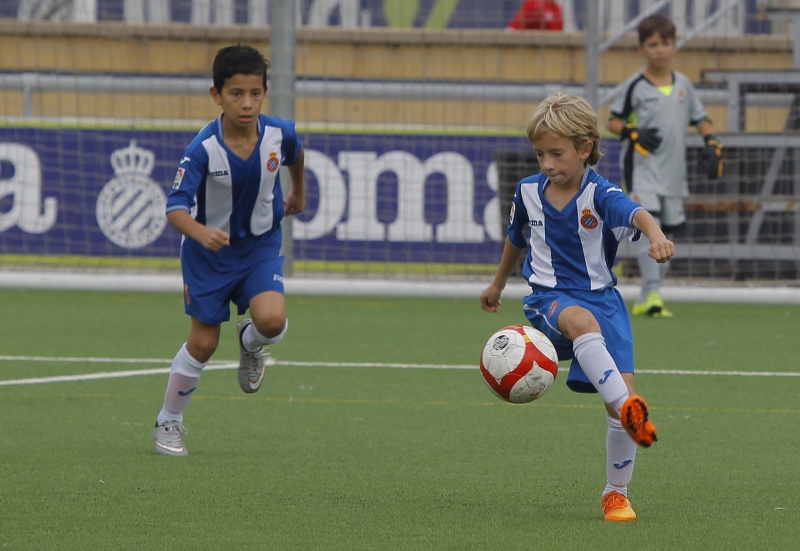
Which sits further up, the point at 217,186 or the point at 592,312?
the point at 217,186

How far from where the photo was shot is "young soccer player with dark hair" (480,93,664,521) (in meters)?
4.63

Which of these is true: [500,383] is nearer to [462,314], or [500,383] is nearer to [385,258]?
[462,314]

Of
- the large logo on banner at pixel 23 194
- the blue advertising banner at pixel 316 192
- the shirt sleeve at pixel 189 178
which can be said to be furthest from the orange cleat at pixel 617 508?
the large logo on banner at pixel 23 194

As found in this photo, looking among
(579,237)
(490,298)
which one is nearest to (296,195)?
(490,298)

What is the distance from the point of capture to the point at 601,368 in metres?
4.59

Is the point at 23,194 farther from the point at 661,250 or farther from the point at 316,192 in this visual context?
the point at 661,250

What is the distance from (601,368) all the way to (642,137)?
6.06 meters

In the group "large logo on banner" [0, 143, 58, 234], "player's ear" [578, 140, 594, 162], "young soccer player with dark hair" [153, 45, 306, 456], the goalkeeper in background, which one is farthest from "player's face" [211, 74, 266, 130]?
"large logo on banner" [0, 143, 58, 234]

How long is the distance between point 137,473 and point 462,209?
25.8 feet

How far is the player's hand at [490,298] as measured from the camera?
16.9ft

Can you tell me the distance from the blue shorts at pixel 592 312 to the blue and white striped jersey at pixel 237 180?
148 centimetres

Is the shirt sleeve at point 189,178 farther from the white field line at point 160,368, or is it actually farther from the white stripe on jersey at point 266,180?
the white field line at point 160,368

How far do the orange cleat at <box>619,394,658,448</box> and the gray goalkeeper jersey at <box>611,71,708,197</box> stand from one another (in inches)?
252

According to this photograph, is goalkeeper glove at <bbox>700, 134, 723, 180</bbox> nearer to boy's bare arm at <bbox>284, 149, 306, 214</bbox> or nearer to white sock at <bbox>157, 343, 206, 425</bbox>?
boy's bare arm at <bbox>284, 149, 306, 214</bbox>
